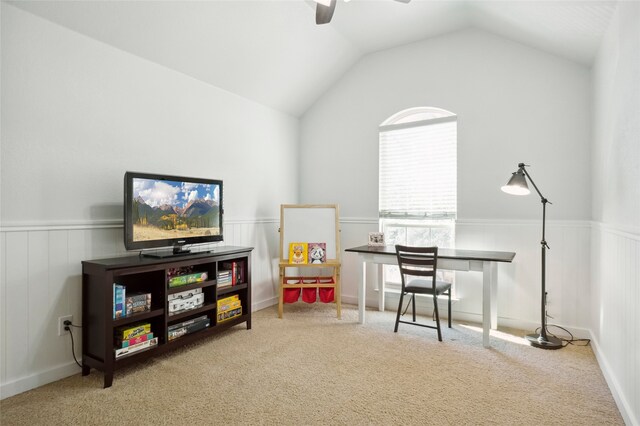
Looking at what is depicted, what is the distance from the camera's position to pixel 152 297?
9.32 feet

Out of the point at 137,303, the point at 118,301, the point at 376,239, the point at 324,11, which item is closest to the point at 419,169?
the point at 376,239

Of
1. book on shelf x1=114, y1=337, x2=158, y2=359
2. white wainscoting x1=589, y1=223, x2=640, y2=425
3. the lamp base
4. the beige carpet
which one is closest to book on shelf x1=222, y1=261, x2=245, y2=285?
the beige carpet

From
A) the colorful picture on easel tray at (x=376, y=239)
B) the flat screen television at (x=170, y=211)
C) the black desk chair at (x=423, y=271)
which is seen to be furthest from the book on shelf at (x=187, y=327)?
the colorful picture on easel tray at (x=376, y=239)

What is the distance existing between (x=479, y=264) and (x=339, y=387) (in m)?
1.66

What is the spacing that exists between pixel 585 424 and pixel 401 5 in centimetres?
347

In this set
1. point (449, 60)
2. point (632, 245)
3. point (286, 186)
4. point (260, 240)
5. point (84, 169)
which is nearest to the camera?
point (632, 245)

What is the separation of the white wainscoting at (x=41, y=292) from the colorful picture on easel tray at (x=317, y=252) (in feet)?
6.37

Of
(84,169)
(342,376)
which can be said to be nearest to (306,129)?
(84,169)

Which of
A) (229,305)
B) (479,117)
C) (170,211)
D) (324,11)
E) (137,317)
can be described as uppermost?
(324,11)

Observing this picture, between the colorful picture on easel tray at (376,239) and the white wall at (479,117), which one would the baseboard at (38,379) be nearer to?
the colorful picture on easel tray at (376,239)

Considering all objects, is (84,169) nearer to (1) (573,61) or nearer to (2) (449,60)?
(2) (449,60)

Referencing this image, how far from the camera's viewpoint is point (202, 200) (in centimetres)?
331

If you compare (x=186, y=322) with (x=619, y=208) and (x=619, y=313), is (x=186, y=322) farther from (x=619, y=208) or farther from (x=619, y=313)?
(x=619, y=208)

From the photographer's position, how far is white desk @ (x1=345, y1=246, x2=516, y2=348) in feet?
10.2
